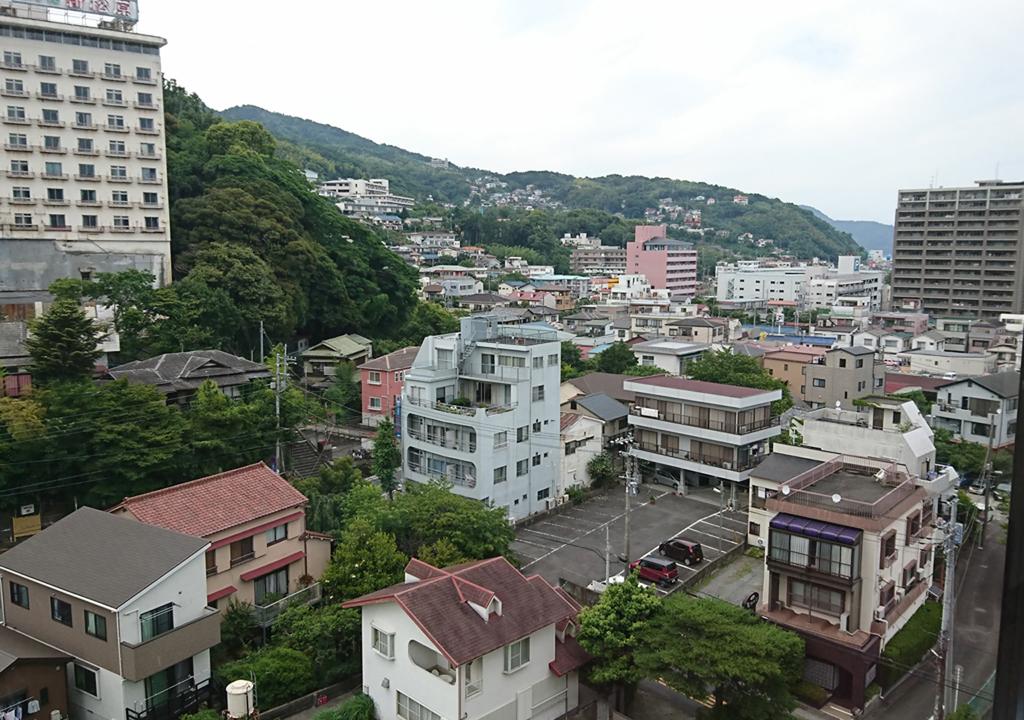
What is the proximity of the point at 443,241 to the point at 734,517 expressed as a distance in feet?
148

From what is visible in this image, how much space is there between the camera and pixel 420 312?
28906 mm

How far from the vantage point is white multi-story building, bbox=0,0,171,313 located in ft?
73.6

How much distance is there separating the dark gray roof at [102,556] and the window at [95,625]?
8.4 inches

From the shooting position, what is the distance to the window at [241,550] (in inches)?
410

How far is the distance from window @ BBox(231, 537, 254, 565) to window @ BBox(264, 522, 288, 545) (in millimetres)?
276

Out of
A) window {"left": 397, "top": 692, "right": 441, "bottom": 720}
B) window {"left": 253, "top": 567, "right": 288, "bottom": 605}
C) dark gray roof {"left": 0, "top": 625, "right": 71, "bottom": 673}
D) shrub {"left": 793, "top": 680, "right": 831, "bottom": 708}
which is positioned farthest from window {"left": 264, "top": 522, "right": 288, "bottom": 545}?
shrub {"left": 793, "top": 680, "right": 831, "bottom": 708}

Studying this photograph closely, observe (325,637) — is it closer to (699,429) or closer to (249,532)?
(249,532)

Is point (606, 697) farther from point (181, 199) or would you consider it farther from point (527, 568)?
point (181, 199)

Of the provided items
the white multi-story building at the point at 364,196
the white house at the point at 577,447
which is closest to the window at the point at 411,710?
the white house at the point at 577,447

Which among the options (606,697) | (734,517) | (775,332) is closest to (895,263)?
(775,332)

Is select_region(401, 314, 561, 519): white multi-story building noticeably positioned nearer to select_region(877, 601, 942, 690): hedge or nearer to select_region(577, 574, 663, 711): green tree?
select_region(577, 574, 663, 711): green tree

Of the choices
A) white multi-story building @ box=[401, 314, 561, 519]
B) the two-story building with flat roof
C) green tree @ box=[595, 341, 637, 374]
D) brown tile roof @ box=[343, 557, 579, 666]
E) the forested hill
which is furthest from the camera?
the forested hill

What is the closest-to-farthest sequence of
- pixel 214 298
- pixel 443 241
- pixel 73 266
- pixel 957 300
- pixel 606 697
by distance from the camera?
pixel 606 697, pixel 957 300, pixel 214 298, pixel 73 266, pixel 443 241

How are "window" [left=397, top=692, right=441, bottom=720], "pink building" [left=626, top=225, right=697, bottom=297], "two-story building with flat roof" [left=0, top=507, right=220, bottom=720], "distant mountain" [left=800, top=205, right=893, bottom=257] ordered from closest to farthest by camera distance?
"distant mountain" [left=800, top=205, right=893, bottom=257]
"window" [left=397, top=692, right=441, bottom=720]
"two-story building with flat roof" [left=0, top=507, right=220, bottom=720]
"pink building" [left=626, top=225, right=697, bottom=297]
